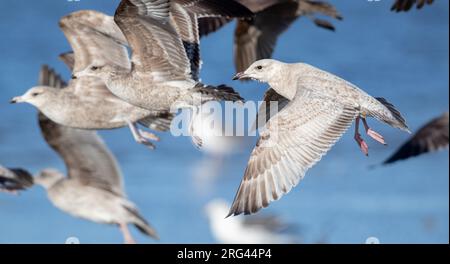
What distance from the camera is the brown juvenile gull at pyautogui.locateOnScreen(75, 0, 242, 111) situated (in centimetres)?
629

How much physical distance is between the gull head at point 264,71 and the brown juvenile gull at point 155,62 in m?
0.32

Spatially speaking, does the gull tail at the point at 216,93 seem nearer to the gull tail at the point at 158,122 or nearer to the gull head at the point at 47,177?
the gull tail at the point at 158,122

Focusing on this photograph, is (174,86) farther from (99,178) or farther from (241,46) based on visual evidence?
(241,46)

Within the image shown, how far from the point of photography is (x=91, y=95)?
7.51 metres

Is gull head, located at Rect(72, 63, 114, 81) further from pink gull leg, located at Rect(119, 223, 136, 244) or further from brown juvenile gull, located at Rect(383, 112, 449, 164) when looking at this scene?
brown juvenile gull, located at Rect(383, 112, 449, 164)

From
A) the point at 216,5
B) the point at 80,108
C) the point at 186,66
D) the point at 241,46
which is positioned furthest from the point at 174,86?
the point at 241,46

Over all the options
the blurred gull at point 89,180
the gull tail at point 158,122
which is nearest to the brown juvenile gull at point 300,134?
the gull tail at point 158,122

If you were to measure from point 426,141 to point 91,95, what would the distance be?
9.67ft

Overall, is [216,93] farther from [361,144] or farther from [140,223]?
[140,223]

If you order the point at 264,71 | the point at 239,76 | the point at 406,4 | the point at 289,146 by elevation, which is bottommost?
the point at 289,146

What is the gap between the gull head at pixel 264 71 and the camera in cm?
631

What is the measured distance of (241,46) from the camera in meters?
9.41

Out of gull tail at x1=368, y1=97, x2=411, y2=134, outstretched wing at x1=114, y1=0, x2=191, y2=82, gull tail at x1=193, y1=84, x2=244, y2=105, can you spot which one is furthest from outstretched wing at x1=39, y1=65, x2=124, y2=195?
gull tail at x1=368, y1=97, x2=411, y2=134

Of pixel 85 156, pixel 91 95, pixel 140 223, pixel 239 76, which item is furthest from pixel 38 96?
pixel 239 76
